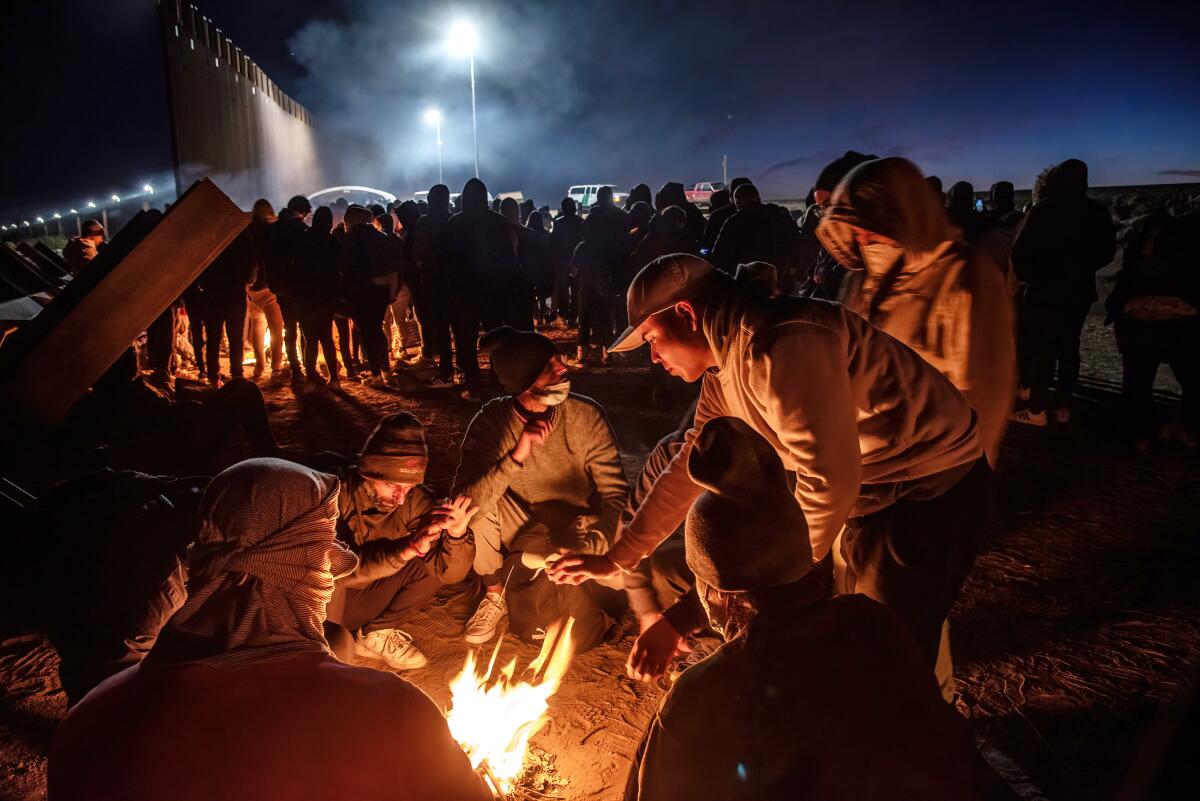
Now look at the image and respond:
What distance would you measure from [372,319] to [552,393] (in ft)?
22.7

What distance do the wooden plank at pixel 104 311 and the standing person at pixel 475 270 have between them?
6109 millimetres

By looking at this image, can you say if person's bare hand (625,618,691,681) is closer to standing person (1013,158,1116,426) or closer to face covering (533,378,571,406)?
face covering (533,378,571,406)

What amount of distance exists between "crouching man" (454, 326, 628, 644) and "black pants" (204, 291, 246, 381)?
21.6ft

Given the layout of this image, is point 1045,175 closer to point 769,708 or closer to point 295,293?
point 769,708

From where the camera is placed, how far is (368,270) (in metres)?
10.1

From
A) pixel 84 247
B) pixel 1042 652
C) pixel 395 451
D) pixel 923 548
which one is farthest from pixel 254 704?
pixel 84 247

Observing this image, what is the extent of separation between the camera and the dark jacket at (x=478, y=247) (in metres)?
9.15

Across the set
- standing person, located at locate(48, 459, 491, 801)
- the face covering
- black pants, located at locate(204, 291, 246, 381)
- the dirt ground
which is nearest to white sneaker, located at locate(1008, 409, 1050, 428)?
the dirt ground

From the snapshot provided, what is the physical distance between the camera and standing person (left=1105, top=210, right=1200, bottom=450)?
6.49m

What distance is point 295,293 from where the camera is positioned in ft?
31.8

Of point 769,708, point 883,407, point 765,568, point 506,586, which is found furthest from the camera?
point 506,586

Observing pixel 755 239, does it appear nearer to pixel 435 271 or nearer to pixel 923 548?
pixel 435 271

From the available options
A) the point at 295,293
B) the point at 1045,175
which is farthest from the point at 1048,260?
the point at 295,293

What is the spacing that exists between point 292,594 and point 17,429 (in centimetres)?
209
